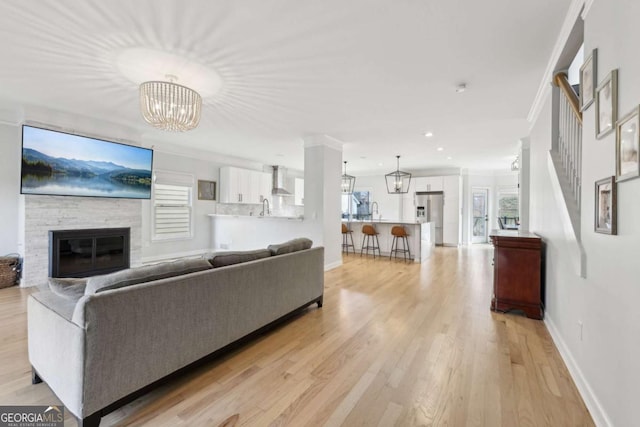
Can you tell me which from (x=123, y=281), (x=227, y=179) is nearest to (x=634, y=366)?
(x=123, y=281)

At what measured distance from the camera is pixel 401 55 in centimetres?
257

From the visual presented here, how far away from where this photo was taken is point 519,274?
310 centimetres

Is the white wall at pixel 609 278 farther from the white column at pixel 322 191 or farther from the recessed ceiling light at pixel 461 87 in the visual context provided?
the white column at pixel 322 191

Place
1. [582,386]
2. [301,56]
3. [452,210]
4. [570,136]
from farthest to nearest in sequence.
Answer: [452,210] < [301,56] < [570,136] < [582,386]

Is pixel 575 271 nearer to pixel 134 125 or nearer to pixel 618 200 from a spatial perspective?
pixel 618 200

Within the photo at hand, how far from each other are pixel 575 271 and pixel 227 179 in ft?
22.8

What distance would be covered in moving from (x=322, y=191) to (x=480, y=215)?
7248mm

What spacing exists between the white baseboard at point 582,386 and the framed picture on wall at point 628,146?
1285 millimetres

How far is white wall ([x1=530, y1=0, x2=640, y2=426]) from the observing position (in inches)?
48.6

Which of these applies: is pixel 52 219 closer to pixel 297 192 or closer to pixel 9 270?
pixel 9 270

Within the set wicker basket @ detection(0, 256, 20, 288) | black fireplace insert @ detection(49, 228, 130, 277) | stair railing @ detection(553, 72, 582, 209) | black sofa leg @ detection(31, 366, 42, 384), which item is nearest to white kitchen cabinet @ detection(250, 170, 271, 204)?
black fireplace insert @ detection(49, 228, 130, 277)

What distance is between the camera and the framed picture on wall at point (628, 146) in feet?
3.88

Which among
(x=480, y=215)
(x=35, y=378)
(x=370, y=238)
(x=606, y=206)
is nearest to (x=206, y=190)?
(x=370, y=238)

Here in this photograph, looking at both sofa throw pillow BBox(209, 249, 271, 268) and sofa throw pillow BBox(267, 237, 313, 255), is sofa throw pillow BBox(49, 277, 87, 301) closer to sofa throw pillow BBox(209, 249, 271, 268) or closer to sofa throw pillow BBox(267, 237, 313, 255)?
sofa throw pillow BBox(209, 249, 271, 268)
